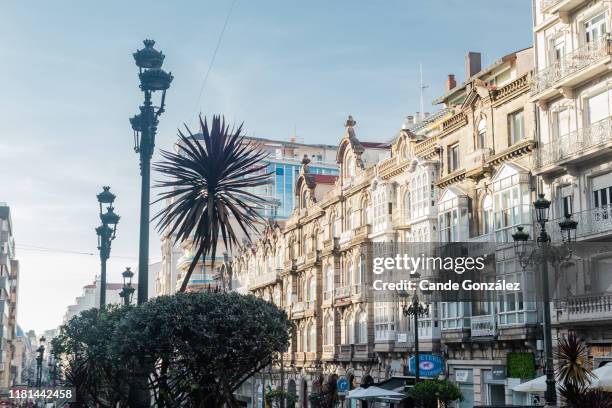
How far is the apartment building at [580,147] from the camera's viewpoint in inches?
1129

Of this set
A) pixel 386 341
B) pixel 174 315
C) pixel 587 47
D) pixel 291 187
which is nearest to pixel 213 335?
pixel 174 315

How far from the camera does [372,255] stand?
4734 cm

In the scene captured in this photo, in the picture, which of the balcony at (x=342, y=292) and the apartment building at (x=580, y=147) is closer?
the apartment building at (x=580, y=147)

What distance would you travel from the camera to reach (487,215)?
36.2m

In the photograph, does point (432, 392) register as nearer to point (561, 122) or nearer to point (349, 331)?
point (561, 122)

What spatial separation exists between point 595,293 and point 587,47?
27.3 feet

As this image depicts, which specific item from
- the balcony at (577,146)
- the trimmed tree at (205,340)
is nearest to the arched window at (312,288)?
the balcony at (577,146)

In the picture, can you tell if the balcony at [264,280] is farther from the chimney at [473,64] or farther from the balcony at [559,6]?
the balcony at [559,6]

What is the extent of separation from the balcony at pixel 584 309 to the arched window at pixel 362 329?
18234mm

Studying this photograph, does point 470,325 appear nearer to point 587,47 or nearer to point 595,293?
point 595,293

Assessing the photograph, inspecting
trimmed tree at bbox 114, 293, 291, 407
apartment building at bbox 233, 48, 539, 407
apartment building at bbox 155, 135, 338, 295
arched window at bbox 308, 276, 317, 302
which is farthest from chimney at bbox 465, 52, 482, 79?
apartment building at bbox 155, 135, 338, 295

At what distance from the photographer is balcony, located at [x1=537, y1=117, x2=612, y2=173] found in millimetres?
28719

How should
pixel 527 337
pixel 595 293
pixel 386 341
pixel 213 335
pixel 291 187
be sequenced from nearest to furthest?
pixel 213 335, pixel 595 293, pixel 527 337, pixel 386 341, pixel 291 187
